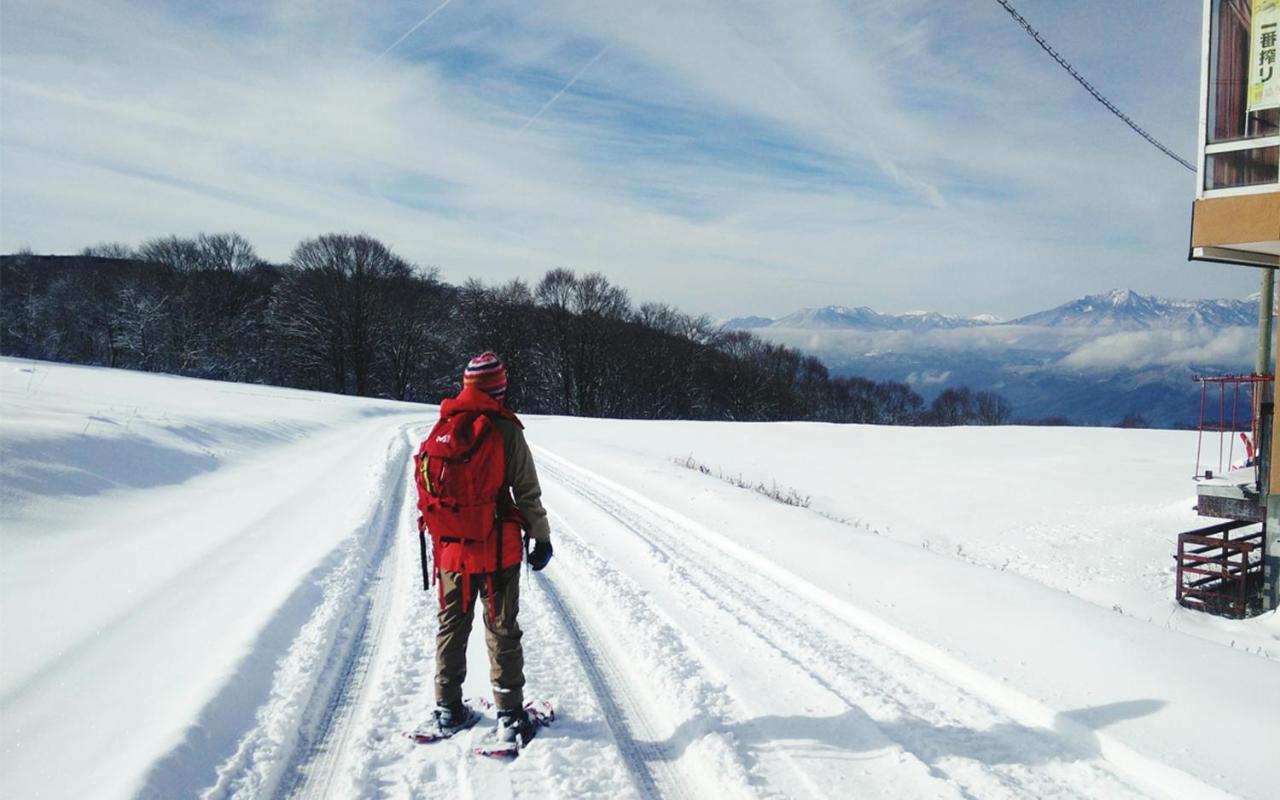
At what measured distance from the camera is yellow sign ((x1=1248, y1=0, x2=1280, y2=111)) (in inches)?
363

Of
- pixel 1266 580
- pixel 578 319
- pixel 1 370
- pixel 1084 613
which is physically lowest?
pixel 1266 580

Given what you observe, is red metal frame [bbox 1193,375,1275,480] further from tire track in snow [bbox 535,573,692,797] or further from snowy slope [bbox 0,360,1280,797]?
tire track in snow [bbox 535,573,692,797]

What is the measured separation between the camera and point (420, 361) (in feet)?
220

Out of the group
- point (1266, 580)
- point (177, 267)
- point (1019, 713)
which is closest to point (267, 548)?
point (1019, 713)

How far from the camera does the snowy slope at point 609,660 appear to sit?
3352 mm

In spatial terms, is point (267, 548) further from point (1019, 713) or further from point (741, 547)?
point (1019, 713)

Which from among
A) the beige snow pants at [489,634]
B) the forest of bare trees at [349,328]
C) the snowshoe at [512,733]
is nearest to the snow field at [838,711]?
the snowshoe at [512,733]

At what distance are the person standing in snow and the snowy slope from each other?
1.02 ft

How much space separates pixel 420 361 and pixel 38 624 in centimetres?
6475

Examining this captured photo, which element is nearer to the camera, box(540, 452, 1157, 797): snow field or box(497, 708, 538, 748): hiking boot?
box(540, 452, 1157, 797): snow field

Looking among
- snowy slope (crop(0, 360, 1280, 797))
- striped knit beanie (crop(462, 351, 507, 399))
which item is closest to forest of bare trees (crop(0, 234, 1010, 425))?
snowy slope (crop(0, 360, 1280, 797))

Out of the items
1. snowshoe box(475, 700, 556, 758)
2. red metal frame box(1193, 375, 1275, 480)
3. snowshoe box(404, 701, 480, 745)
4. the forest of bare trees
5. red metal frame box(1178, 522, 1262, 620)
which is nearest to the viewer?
snowshoe box(475, 700, 556, 758)

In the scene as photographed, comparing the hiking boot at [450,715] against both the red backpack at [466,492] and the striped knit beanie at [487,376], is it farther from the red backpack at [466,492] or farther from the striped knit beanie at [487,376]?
the striped knit beanie at [487,376]

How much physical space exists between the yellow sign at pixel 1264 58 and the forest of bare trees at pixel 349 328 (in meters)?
52.6
